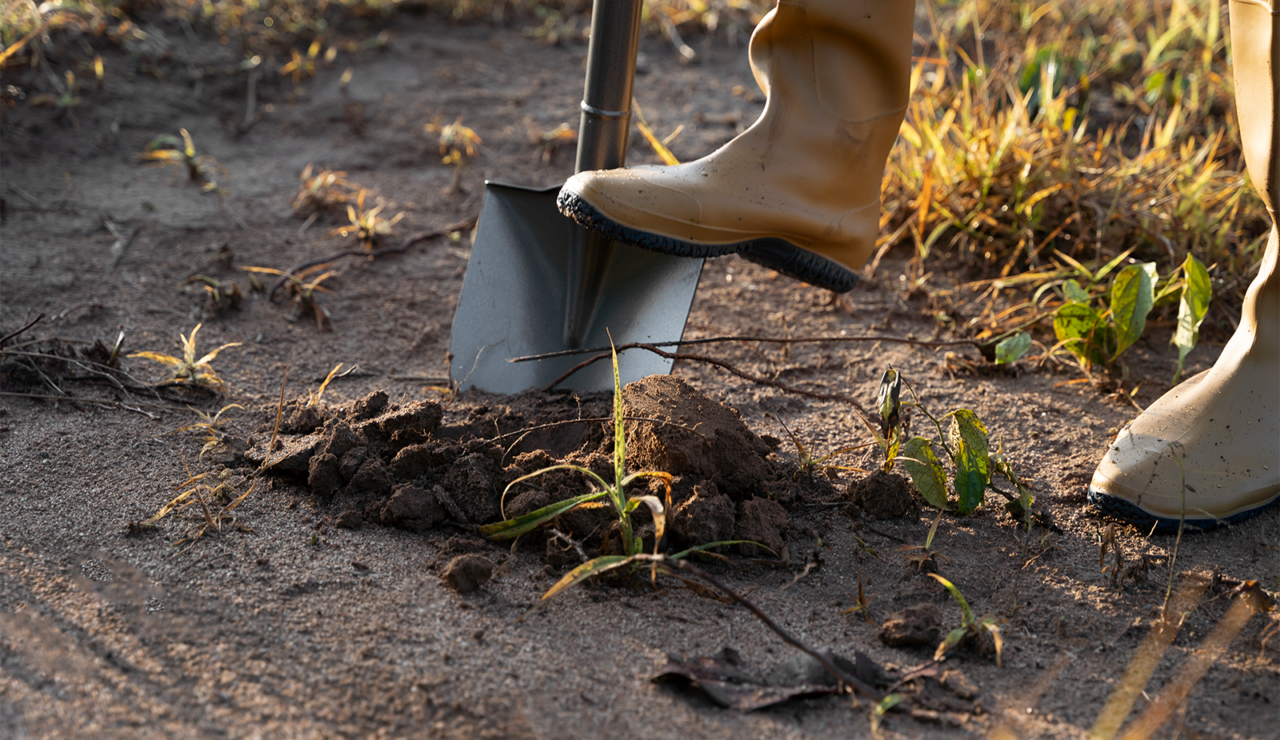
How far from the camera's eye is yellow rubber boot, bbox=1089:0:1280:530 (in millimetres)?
1486

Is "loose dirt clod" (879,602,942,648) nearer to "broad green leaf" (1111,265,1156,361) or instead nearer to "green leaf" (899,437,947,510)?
"green leaf" (899,437,947,510)

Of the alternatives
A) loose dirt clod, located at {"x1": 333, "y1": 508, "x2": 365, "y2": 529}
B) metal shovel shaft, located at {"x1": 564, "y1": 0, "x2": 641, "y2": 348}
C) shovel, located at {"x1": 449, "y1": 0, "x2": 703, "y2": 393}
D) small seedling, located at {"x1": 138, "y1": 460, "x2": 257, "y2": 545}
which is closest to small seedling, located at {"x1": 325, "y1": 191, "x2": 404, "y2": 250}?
shovel, located at {"x1": 449, "y1": 0, "x2": 703, "y2": 393}

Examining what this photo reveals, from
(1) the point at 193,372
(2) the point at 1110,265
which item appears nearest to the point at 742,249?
(2) the point at 1110,265

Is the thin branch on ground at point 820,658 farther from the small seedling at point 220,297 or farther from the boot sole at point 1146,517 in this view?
the small seedling at point 220,297

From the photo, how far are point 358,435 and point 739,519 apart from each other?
642mm

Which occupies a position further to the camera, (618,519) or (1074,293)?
(1074,293)

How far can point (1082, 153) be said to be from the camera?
8.23 ft

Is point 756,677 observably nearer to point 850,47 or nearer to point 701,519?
point 701,519

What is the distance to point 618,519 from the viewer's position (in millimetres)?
1362

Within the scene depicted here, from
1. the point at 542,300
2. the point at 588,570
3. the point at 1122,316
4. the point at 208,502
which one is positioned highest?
the point at 1122,316

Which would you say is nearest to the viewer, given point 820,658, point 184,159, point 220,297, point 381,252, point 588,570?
point 820,658

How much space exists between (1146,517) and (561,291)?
1149 millimetres

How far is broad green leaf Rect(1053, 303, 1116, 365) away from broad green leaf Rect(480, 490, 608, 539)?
1183mm

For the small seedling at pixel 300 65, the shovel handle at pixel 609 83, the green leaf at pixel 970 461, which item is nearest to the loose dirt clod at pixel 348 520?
the shovel handle at pixel 609 83
